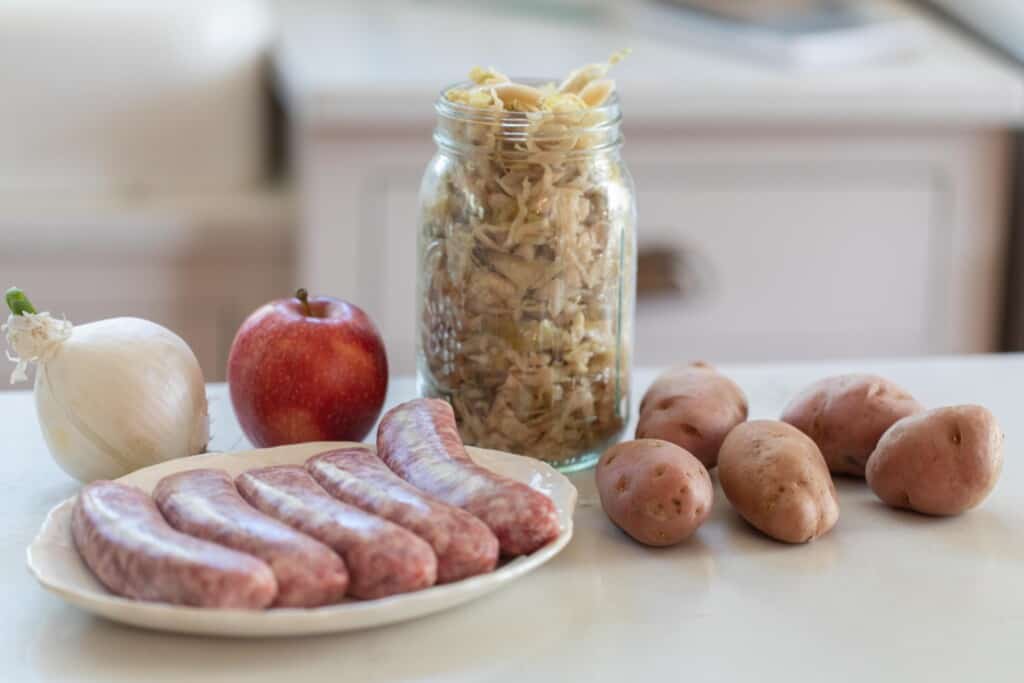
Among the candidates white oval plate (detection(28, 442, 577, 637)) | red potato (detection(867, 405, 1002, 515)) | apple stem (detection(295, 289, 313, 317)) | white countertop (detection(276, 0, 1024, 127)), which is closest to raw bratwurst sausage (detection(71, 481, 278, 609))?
white oval plate (detection(28, 442, 577, 637))

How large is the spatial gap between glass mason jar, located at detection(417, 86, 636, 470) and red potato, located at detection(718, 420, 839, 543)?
10 cm

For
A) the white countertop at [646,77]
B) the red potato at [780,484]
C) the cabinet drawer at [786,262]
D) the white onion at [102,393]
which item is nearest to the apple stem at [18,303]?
the white onion at [102,393]

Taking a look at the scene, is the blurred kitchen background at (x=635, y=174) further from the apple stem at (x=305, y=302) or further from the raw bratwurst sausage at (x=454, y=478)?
the raw bratwurst sausage at (x=454, y=478)

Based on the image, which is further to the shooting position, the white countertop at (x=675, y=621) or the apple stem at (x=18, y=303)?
the apple stem at (x=18, y=303)

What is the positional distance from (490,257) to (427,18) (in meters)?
1.18

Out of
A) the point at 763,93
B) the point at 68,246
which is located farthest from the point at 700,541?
the point at 68,246

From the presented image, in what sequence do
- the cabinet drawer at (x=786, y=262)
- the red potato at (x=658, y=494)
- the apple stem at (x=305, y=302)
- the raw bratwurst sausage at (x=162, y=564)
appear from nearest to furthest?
the raw bratwurst sausage at (x=162, y=564)
the red potato at (x=658, y=494)
the apple stem at (x=305, y=302)
the cabinet drawer at (x=786, y=262)

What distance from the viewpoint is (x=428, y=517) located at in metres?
0.61

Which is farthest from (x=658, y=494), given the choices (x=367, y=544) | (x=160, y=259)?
(x=160, y=259)

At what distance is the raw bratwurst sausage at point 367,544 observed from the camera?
584 millimetres

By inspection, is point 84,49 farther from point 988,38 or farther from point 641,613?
point 641,613

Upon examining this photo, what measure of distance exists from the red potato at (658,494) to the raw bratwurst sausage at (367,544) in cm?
13

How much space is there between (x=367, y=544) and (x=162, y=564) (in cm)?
8

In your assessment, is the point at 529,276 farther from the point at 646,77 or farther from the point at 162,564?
the point at 646,77
